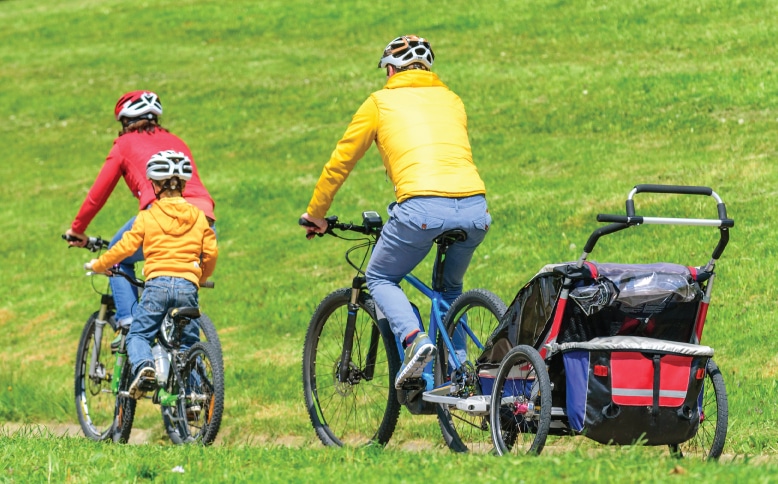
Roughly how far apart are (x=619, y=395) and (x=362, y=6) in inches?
1056

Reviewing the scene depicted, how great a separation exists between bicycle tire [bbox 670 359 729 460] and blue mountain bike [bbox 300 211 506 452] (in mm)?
1175

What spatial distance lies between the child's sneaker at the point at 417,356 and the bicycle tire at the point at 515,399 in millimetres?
438

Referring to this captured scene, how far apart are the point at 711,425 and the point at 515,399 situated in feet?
3.94

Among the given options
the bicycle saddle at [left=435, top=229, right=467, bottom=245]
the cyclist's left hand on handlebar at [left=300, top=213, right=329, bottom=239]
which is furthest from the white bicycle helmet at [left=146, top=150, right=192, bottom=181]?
the bicycle saddle at [left=435, top=229, right=467, bottom=245]

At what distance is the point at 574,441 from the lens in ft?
23.7

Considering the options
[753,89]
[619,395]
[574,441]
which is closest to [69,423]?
[574,441]

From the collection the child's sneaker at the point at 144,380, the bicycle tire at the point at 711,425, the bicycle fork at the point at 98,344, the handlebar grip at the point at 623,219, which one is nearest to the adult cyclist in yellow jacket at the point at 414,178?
the handlebar grip at the point at 623,219

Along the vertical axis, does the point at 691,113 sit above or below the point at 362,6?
below

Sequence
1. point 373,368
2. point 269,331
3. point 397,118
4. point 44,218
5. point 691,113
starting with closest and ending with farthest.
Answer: point 397,118
point 373,368
point 269,331
point 691,113
point 44,218

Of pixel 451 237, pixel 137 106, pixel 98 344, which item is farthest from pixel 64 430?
pixel 451 237

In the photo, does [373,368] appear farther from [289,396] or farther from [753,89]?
[753,89]

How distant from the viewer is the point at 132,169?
8.54 m

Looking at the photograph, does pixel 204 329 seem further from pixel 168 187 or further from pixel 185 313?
pixel 168 187

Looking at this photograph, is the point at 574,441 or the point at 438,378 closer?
the point at 438,378
